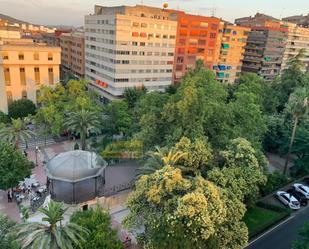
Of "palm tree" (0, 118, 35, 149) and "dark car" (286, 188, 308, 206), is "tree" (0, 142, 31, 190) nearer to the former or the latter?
"palm tree" (0, 118, 35, 149)

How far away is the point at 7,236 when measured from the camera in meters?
18.2

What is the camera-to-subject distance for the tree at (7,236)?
17.5 meters

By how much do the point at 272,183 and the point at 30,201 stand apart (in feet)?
103

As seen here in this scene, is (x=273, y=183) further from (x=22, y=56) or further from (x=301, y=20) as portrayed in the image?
(x=301, y=20)

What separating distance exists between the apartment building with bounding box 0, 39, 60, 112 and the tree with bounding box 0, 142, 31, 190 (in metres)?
28.3

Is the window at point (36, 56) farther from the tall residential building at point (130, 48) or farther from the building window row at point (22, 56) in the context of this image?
the tall residential building at point (130, 48)

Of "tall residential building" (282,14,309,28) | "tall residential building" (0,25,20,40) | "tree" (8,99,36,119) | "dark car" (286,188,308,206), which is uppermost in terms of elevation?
"tall residential building" (282,14,309,28)

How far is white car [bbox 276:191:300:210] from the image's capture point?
1340 inches

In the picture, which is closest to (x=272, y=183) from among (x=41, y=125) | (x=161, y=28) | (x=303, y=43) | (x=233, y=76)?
(x=41, y=125)

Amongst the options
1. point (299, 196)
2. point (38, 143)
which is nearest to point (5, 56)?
point (38, 143)

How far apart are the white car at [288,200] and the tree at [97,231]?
958 inches

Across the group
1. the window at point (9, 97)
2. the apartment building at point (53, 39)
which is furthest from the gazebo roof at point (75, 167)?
the apartment building at point (53, 39)

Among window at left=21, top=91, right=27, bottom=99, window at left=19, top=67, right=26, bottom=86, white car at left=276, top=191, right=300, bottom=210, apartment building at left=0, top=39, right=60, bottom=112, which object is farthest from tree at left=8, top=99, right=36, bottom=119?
white car at left=276, top=191, right=300, bottom=210

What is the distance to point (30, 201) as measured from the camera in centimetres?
3181
